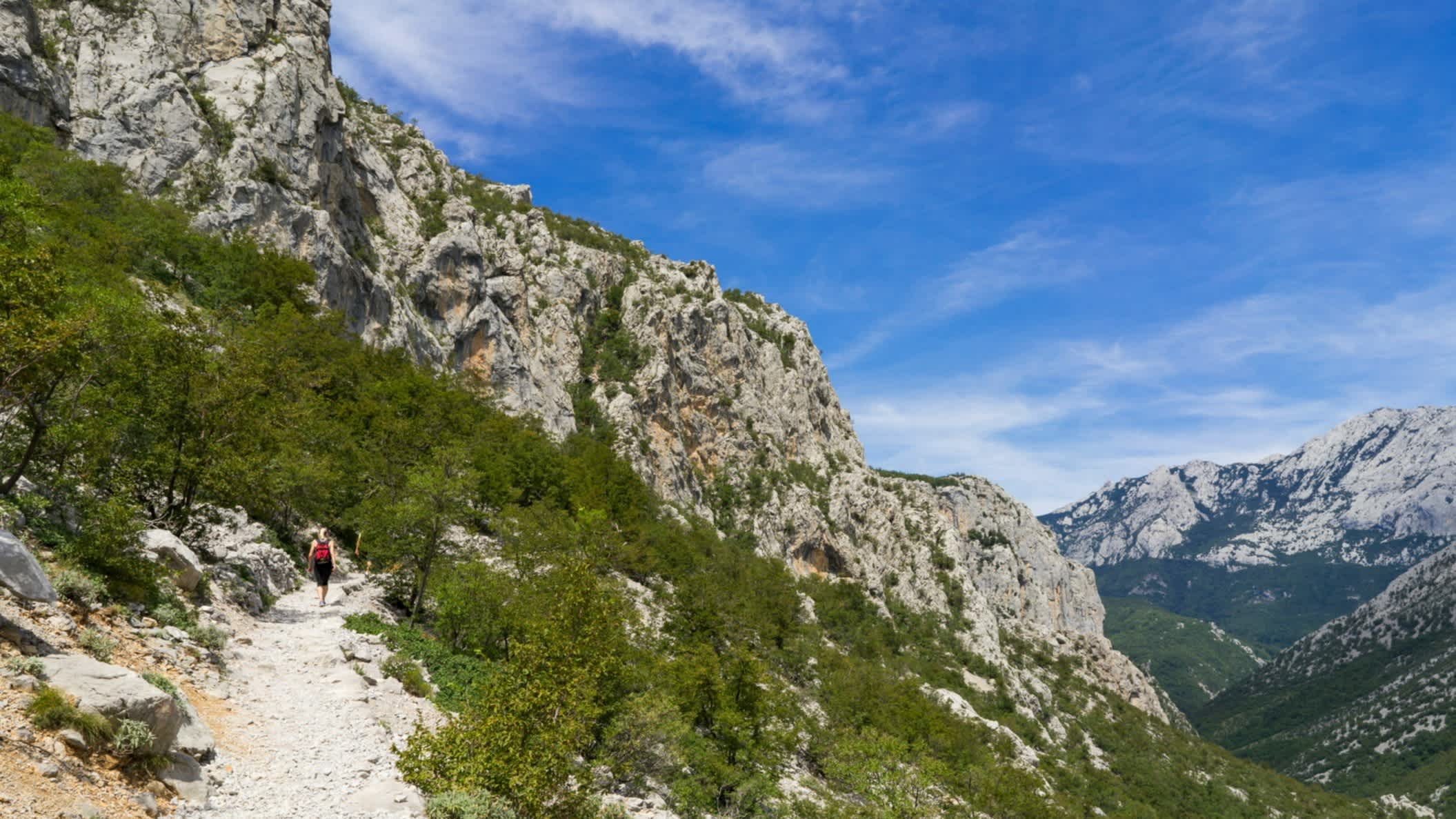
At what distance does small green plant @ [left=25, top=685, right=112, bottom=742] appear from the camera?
9797 millimetres

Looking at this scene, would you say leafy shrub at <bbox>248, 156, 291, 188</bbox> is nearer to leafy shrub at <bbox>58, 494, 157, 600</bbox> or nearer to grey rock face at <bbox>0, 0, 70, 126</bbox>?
grey rock face at <bbox>0, 0, 70, 126</bbox>

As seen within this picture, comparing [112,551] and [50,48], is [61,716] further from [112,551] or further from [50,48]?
[50,48]

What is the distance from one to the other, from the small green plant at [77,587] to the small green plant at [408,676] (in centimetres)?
621

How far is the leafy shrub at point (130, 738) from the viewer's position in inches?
402

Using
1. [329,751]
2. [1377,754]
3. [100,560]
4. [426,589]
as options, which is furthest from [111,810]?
[1377,754]

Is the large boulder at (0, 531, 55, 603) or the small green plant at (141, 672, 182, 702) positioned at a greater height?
the large boulder at (0, 531, 55, 603)

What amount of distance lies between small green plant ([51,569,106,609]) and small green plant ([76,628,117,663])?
48.5 inches

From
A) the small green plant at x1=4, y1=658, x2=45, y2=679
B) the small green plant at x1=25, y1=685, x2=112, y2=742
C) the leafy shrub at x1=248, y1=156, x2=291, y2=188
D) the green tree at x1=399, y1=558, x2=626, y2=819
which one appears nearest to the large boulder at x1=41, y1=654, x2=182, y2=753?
the small green plant at x1=4, y1=658, x2=45, y2=679

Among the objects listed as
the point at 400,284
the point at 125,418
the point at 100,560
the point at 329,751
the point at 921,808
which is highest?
the point at 400,284

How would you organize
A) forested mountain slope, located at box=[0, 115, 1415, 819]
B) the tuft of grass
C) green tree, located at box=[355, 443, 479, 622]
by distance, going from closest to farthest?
forested mountain slope, located at box=[0, 115, 1415, 819]
the tuft of grass
green tree, located at box=[355, 443, 479, 622]

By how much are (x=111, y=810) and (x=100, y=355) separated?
14463mm

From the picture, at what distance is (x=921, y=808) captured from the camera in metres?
32.5

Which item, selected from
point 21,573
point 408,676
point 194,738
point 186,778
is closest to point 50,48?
point 21,573

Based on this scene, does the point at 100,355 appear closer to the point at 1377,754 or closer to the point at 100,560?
the point at 100,560
